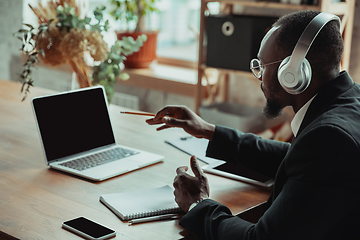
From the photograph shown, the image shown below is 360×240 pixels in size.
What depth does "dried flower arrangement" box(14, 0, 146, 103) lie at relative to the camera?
185cm

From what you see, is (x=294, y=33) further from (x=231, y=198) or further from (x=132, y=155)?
(x=132, y=155)

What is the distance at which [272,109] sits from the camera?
125cm

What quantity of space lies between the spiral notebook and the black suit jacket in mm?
132

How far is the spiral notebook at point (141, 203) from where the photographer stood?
45.2 inches

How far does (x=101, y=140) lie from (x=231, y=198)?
0.57 metres

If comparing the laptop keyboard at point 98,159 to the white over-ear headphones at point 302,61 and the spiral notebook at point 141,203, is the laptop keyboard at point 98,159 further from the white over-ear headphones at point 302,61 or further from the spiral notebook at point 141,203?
the white over-ear headphones at point 302,61

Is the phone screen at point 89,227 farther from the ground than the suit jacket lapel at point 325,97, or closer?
closer

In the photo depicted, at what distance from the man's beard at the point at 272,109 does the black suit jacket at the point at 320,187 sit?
16cm

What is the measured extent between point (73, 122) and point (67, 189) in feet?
1.05

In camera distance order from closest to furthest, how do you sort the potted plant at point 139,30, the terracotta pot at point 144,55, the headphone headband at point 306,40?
1. the headphone headband at point 306,40
2. the potted plant at point 139,30
3. the terracotta pot at point 144,55

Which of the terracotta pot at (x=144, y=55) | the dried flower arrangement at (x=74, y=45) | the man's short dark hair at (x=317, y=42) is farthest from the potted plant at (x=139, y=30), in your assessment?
the man's short dark hair at (x=317, y=42)

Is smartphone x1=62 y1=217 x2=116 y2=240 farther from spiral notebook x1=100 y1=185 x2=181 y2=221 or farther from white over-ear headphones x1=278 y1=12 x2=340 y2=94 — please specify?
white over-ear headphones x1=278 y1=12 x2=340 y2=94

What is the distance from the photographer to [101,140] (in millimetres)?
1624

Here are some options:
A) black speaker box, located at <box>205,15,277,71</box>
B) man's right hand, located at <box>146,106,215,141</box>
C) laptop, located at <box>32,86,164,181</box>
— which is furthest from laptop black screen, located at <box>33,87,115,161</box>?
black speaker box, located at <box>205,15,277,71</box>
